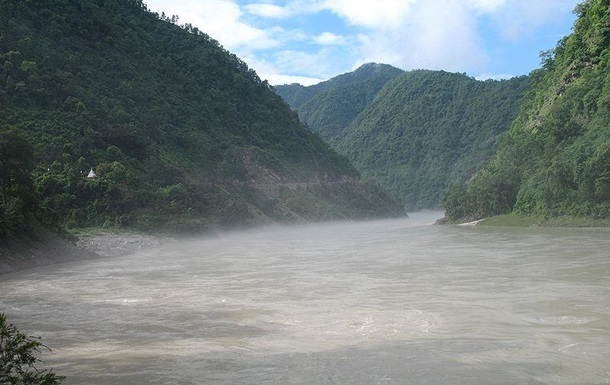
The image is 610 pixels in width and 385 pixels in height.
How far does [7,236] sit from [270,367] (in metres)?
23.3

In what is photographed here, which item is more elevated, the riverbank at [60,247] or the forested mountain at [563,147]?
the forested mountain at [563,147]

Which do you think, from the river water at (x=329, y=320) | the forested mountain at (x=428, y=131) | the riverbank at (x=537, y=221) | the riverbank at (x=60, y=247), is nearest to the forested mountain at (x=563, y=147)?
the riverbank at (x=537, y=221)

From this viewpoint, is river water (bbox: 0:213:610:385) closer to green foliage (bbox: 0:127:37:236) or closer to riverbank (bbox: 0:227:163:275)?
riverbank (bbox: 0:227:163:275)

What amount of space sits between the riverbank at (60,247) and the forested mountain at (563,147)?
3711 centimetres

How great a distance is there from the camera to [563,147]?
193ft

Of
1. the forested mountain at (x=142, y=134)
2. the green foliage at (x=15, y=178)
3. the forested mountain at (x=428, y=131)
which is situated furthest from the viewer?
the forested mountain at (x=428, y=131)

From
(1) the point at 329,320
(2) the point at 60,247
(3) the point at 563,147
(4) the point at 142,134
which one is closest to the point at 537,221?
(3) the point at 563,147

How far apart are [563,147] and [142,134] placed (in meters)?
45.5

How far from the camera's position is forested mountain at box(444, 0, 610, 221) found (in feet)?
165

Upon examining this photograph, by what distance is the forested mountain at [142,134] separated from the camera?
154 ft

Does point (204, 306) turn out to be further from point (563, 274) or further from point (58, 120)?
point (58, 120)

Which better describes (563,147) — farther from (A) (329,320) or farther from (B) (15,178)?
(A) (329,320)

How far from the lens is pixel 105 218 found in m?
46.7

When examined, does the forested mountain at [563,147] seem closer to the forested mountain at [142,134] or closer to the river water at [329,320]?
the river water at [329,320]
